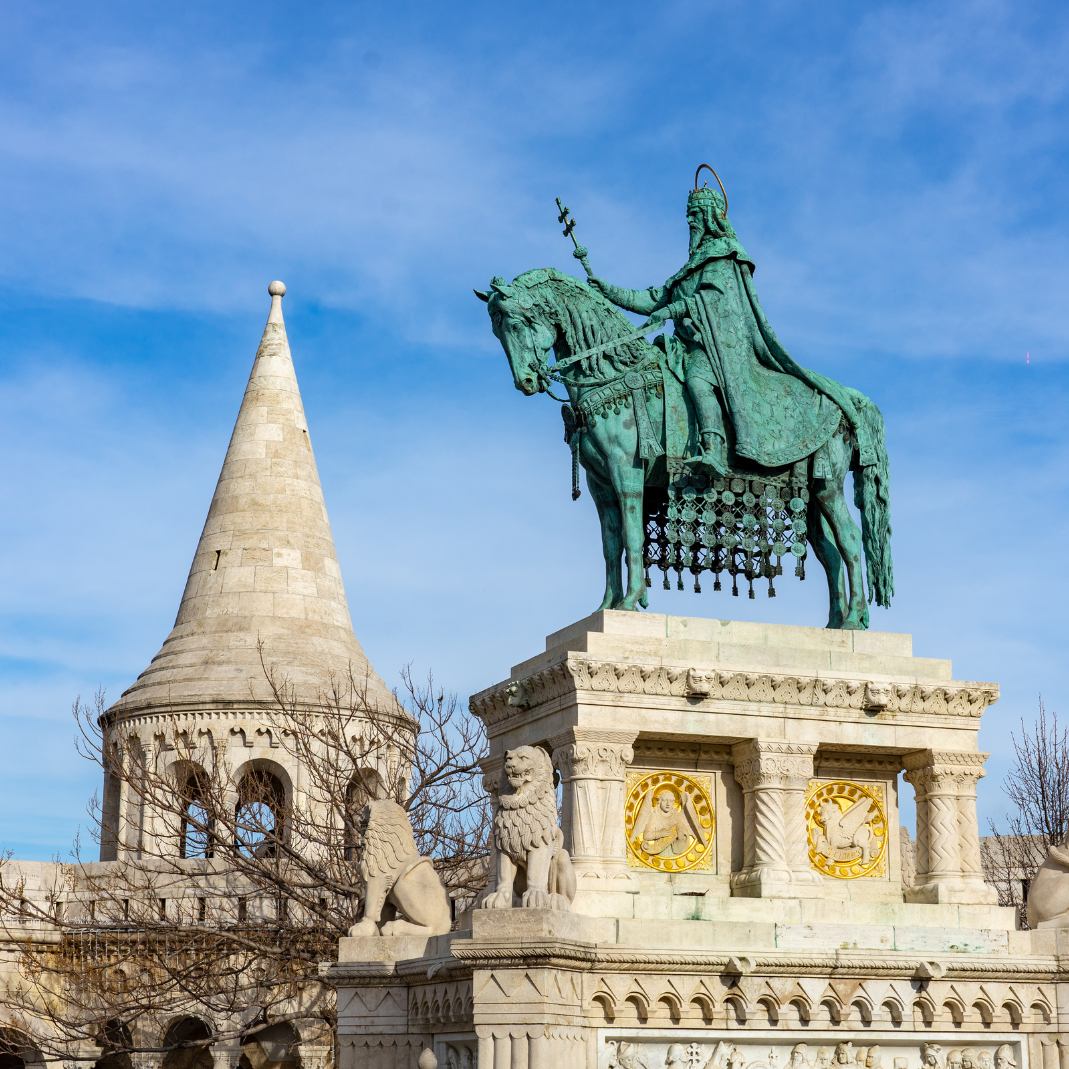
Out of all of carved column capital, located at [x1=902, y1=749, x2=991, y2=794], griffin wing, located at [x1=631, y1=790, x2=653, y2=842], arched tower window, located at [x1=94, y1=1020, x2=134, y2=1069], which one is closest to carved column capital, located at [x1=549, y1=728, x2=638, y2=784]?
griffin wing, located at [x1=631, y1=790, x2=653, y2=842]

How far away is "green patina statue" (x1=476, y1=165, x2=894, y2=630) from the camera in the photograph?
13602 mm

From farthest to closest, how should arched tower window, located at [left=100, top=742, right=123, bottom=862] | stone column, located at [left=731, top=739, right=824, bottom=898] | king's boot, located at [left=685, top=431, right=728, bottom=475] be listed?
arched tower window, located at [left=100, top=742, right=123, bottom=862]
king's boot, located at [left=685, top=431, right=728, bottom=475]
stone column, located at [left=731, top=739, right=824, bottom=898]

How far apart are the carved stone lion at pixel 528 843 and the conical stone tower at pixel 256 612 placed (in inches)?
688

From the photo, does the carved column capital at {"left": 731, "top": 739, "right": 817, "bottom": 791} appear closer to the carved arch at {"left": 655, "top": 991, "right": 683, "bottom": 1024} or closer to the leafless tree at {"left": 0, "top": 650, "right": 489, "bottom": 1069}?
the carved arch at {"left": 655, "top": 991, "right": 683, "bottom": 1024}

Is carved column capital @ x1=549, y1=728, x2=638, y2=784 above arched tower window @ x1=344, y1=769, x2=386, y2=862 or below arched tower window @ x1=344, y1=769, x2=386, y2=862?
below

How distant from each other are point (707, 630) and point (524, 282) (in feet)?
10.4

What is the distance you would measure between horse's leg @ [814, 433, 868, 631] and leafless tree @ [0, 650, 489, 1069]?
8.05 m

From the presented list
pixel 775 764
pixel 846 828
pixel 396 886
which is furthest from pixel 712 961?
pixel 396 886

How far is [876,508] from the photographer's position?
14312 millimetres

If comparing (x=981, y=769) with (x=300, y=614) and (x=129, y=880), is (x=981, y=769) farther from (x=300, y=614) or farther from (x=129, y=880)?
(x=300, y=614)

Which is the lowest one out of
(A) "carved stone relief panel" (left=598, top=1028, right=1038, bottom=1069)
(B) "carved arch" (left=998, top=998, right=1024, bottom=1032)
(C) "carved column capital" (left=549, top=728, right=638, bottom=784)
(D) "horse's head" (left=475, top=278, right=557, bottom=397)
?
(A) "carved stone relief panel" (left=598, top=1028, right=1038, bottom=1069)

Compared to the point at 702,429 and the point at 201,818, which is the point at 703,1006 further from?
the point at 201,818

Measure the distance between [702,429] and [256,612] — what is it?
18.2 metres

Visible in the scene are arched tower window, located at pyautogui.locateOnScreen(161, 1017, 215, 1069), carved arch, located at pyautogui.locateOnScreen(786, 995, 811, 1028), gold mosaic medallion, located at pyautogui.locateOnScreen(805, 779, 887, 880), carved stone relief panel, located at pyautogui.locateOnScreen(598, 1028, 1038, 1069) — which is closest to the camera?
carved stone relief panel, located at pyautogui.locateOnScreen(598, 1028, 1038, 1069)
